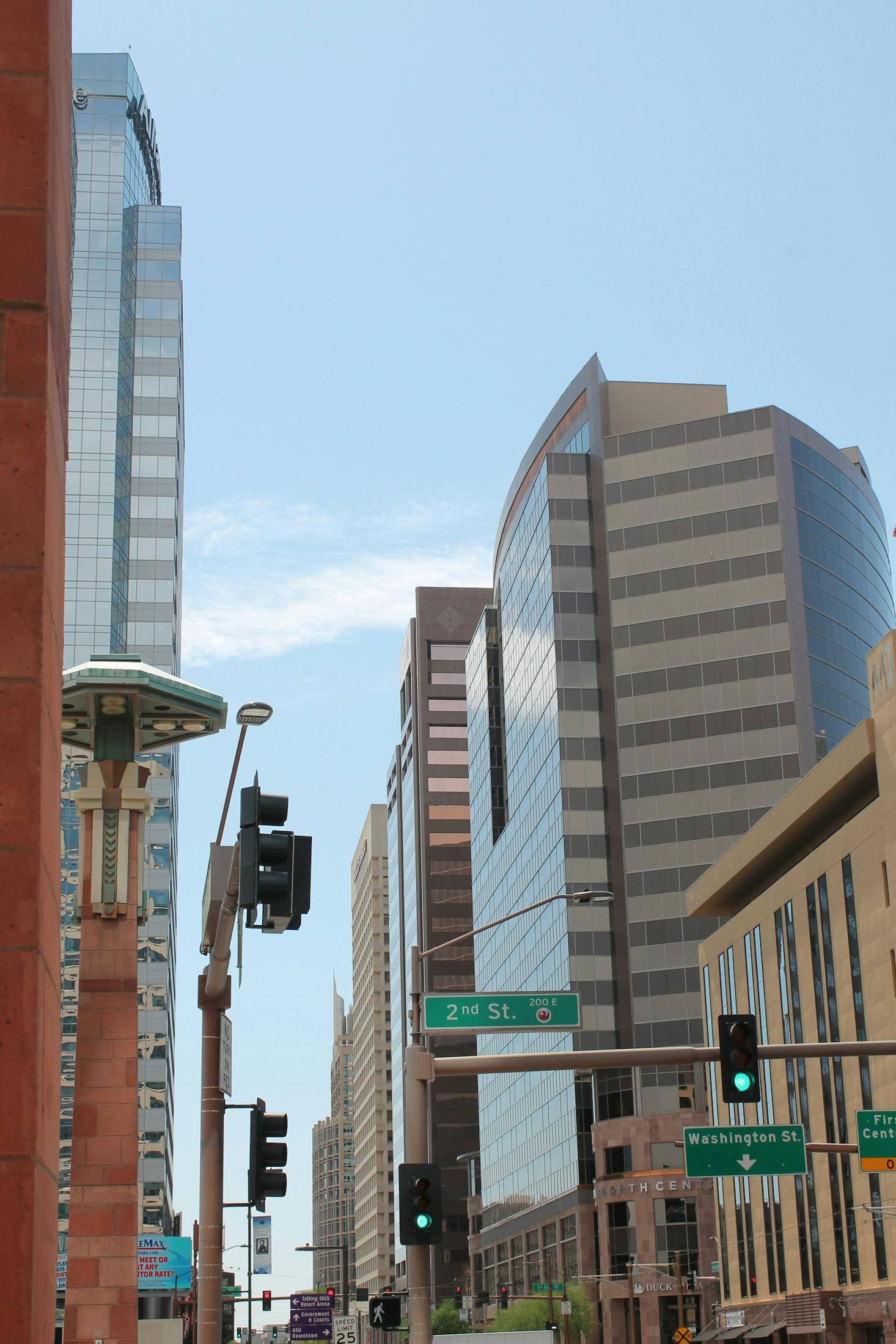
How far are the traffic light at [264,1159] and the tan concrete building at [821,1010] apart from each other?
42067mm

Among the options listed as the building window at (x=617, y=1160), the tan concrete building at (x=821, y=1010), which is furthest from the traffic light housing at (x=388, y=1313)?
the building window at (x=617, y=1160)

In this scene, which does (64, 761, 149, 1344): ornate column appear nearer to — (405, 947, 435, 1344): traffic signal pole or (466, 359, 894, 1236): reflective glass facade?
(405, 947, 435, 1344): traffic signal pole

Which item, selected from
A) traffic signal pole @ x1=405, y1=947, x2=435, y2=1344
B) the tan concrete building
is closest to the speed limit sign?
the tan concrete building

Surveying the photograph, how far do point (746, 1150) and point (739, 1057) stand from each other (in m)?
10.4

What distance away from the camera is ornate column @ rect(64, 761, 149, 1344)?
75.6ft

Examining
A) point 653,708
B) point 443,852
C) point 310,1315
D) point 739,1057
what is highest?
point 443,852

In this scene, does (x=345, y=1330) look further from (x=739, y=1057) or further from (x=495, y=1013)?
(x=739, y=1057)

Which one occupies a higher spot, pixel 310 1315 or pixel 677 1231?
pixel 677 1231

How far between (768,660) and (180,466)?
246 feet

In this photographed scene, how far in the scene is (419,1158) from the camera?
23.0 m

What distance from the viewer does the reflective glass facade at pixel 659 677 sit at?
102500 millimetres

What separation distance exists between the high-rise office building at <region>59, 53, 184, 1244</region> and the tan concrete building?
61720 mm

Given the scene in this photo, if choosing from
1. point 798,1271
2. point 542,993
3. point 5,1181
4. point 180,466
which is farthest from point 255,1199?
point 180,466

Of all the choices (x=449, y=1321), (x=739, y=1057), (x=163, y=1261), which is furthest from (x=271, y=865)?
(x=449, y=1321)
